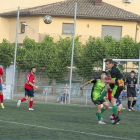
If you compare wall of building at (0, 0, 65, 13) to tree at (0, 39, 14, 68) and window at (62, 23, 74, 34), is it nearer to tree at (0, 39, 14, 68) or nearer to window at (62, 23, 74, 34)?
window at (62, 23, 74, 34)

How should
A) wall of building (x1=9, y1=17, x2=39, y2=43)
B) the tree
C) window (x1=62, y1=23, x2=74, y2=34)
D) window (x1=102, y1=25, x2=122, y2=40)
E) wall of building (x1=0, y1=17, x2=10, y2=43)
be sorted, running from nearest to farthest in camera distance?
the tree, window (x1=62, y1=23, x2=74, y2=34), wall of building (x1=9, y1=17, x2=39, y2=43), window (x1=102, y1=25, x2=122, y2=40), wall of building (x1=0, y1=17, x2=10, y2=43)

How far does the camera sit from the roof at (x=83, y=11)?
38.3m

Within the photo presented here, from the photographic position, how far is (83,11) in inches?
1554

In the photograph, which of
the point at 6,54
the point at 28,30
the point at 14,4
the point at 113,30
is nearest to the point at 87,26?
the point at 113,30

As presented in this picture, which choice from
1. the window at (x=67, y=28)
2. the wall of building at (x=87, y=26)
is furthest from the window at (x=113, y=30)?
the window at (x=67, y=28)

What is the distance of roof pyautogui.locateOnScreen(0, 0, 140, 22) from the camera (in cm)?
3834

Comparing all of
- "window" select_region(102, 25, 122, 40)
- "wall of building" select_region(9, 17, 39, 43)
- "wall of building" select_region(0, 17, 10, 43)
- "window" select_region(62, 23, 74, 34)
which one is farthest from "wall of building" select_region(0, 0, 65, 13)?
"window" select_region(102, 25, 122, 40)

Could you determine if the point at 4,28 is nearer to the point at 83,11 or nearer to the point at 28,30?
the point at 28,30

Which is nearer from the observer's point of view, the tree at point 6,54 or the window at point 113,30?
the tree at point 6,54

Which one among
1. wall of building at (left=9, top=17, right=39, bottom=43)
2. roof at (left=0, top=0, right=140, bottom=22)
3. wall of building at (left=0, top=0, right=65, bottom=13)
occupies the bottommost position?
wall of building at (left=9, top=17, right=39, bottom=43)

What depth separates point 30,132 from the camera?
8.25 meters

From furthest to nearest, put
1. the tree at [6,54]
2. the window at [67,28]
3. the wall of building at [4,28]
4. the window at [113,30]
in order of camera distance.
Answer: the wall of building at [4,28], the window at [113,30], the window at [67,28], the tree at [6,54]

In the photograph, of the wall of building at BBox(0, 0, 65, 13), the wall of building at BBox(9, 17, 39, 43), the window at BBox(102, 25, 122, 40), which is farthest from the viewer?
the wall of building at BBox(0, 0, 65, 13)

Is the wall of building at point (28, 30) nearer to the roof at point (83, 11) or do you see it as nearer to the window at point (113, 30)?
the roof at point (83, 11)
